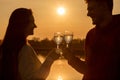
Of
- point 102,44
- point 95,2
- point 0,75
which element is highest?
point 95,2

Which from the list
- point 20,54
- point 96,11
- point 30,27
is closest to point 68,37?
point 30,27

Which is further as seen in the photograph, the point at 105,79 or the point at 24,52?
the point at 24,52

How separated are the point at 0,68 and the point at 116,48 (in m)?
1.28

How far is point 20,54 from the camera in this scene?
20.0ft

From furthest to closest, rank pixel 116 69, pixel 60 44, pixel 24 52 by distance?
pixel 60 44 < pixel 24 52 < pixel 116 69

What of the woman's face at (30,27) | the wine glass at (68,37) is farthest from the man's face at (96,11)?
the wine glass at (68,37)

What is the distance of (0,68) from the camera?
6121mm

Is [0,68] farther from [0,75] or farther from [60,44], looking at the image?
[60,44]

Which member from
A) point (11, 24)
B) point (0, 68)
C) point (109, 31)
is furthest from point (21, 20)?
point (109, 31)

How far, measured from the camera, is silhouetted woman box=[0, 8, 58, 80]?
19.8 ft

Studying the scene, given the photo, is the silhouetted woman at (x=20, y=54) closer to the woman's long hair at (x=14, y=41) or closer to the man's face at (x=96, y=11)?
the woman's long hair at (x=14, y=41)

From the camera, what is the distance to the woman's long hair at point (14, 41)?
6.07m

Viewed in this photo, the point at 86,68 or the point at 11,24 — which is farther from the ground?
the point at 11,24

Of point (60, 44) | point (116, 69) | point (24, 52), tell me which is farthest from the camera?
point (60, 44)
